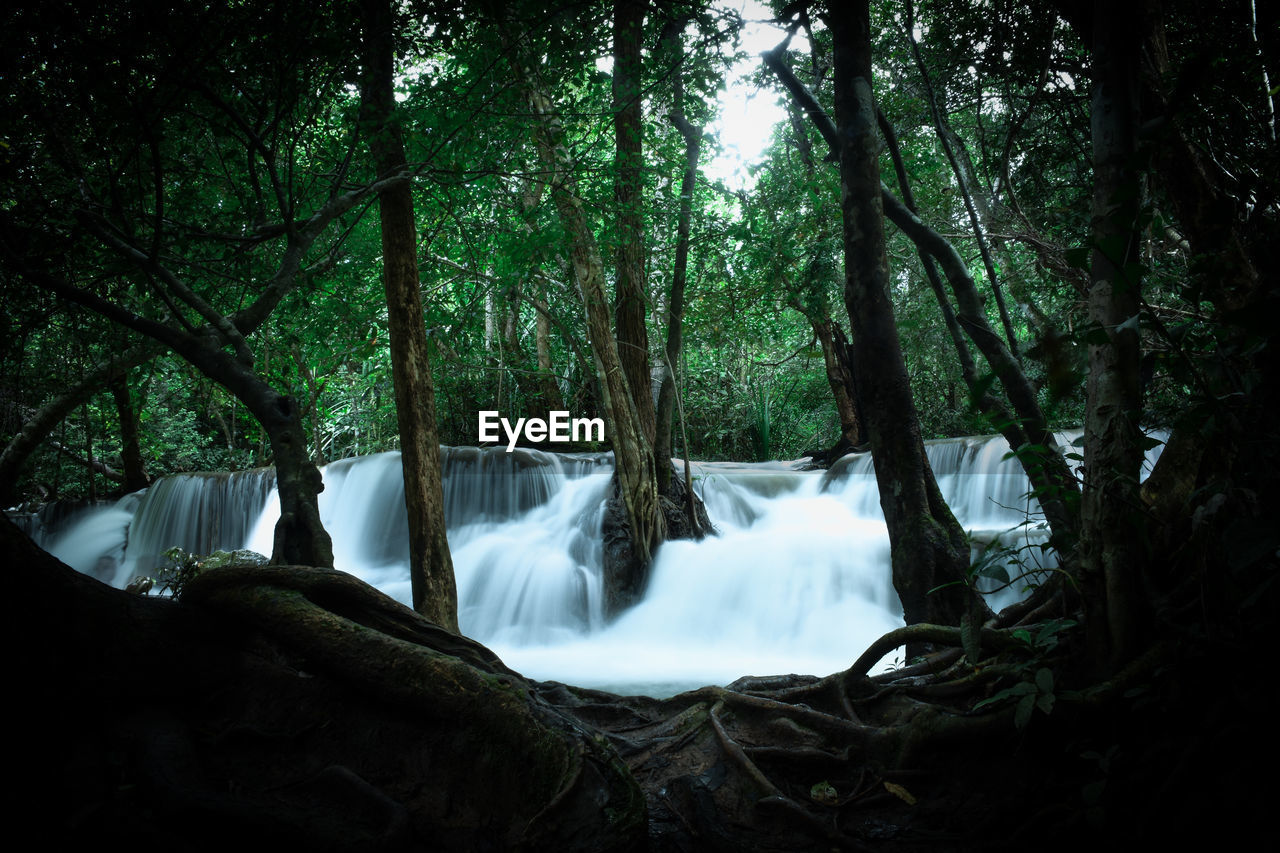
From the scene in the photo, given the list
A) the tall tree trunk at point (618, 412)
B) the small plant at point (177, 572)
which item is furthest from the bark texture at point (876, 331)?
the small plant at point (177, 572)

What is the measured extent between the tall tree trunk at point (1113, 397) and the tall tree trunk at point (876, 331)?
64.5 inches

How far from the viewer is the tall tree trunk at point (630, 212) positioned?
579 centimetres

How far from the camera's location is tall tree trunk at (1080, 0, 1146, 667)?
6.89 ft

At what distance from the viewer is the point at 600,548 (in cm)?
859

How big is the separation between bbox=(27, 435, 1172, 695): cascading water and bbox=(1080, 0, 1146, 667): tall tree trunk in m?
3.66

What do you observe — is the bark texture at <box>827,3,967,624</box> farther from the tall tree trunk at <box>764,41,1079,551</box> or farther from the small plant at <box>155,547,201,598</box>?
the small plant at <box>155,547,201,598</box>

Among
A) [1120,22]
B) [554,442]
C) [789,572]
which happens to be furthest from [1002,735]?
[554,442]

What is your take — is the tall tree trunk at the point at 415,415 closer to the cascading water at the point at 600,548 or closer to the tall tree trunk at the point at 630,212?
the tall tree trunk at the point at 630,212

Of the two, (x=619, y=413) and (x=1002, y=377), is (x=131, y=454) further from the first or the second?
(x=1002, y=377)

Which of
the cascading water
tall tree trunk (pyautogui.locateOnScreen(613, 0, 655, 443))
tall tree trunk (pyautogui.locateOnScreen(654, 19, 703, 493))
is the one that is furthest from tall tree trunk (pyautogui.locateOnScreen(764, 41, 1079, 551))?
tall tree trunk (pyautogui.locateOnScreen(654, 19, 703, 493))

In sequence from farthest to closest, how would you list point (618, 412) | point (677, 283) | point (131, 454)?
point (131, 454) → point (677, 283) → point (618, 412)

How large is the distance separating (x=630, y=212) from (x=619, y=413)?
7.89ft

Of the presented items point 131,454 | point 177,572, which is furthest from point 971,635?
point 131,454

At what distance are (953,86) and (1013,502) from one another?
4.85 metres
